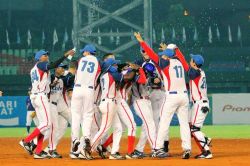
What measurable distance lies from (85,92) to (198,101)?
2498 mm

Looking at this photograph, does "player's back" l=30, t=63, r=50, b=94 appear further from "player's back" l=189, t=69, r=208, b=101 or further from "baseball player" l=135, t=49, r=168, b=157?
"player's back" l=189, t=69, r=208, b=101

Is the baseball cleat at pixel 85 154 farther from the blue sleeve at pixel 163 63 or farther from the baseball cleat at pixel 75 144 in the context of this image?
the blue sleeve at pixel 163 63

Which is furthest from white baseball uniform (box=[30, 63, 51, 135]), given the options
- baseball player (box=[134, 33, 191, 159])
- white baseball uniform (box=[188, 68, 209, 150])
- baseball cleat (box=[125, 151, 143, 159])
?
white baseball uniform (box=[188, 68, 209, 150])

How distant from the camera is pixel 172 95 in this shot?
15.8 metres

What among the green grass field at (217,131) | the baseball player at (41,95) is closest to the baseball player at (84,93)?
the baseball player at (41,95)

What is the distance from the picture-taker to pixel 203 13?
259 feet

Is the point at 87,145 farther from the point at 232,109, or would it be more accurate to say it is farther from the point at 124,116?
the point at 232,109

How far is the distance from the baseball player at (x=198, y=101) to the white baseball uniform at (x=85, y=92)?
2.00 meters

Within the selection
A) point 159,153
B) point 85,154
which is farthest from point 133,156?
point 85,154

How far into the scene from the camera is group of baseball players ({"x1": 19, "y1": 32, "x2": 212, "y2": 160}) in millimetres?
15891

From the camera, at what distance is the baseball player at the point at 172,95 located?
51.8 ft

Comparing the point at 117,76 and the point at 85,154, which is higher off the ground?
the point at 117,76

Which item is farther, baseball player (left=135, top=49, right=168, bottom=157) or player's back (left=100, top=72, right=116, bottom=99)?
baseball player (left=135, top=49, right=168, bottom=157)

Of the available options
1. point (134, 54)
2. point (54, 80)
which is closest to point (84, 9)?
point (134, 54)
